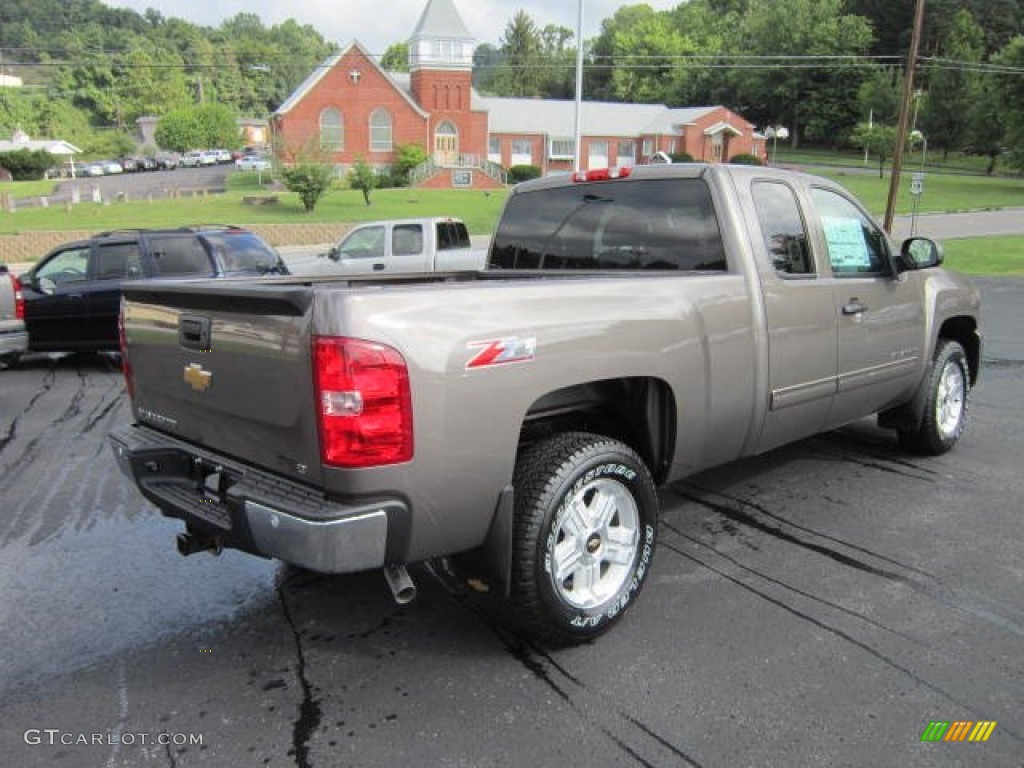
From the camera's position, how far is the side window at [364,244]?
611 inches

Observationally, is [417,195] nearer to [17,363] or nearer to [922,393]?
[17,363]

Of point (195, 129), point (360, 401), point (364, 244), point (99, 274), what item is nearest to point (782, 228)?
point (360, 401)

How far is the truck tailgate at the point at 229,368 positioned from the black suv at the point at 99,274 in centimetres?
694

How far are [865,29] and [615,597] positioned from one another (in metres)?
96.9

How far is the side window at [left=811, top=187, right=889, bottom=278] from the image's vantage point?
4.76m

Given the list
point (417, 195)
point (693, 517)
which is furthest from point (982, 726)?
point (417, 195)

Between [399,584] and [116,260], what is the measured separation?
8.91m

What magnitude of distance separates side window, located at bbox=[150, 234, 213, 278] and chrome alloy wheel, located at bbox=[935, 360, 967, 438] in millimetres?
8241

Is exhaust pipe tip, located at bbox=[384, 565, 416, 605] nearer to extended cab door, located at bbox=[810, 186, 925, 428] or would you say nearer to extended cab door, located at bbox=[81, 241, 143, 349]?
extended cab door, located at bbox=[810, 186, 925, 428]

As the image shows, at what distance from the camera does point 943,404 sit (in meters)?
5.95

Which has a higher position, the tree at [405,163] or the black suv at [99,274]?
the tree at [405,163]

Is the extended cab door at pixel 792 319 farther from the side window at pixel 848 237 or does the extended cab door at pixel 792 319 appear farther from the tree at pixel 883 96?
the tree at pixel 883 96

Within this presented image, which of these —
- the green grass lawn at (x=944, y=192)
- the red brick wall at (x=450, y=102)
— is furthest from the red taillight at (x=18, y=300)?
the red brick wall at (x=450, y=102)

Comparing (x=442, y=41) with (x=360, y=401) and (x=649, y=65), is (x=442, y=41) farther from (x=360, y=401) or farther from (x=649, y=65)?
(x=360, y=401)
